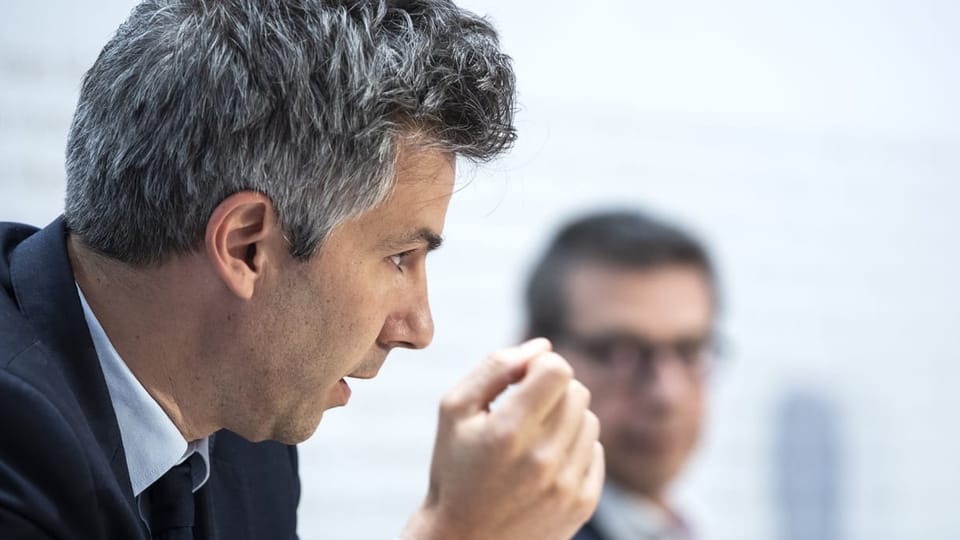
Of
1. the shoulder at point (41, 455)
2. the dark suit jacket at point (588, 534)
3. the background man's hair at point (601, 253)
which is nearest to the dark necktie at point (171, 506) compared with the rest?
the shoulder at point (41, 455)

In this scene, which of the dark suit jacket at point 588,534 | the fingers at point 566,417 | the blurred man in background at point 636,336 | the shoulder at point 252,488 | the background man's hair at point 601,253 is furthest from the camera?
the background man's hair at point 601,253

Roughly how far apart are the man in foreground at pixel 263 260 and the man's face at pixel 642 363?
1185 millimetres

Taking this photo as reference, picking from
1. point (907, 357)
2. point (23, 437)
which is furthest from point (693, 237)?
point (23, 437)

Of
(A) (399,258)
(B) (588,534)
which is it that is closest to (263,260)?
(A) (399,258)

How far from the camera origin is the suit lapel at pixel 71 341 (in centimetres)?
111

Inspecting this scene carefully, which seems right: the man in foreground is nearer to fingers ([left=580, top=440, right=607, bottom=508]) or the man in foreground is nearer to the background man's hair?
fingers ([left=580, top=440, right=607, bottom=508])

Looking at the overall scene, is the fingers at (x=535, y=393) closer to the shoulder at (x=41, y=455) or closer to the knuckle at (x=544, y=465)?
the knuckle at (x=544, y=465)

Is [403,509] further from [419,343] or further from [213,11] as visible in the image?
[213,11]

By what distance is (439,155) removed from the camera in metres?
1.24

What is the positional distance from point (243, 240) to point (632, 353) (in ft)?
4.66

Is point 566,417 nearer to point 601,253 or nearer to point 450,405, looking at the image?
point 450,405

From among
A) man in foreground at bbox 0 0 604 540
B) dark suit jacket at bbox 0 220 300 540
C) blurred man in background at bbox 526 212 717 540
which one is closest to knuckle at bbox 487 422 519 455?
man in foreground at bbox 0 0 604 540

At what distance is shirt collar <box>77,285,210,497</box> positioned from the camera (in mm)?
1190

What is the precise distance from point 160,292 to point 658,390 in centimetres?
144
